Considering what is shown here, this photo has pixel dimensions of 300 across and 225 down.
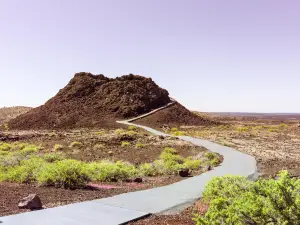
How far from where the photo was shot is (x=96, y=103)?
6850 cm

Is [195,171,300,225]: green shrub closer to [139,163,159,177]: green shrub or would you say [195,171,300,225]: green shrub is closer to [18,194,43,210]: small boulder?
[18,194,43,210]: small boulder

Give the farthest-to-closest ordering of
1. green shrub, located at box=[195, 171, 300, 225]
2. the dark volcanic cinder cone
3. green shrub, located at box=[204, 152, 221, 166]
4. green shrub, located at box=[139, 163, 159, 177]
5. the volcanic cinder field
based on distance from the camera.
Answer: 1. the dark volcanic cinder cone
2. green shrub, located at box=[204, 152, 221, 166]
3. green shrub, located at box=[139, 163, 159, 177]
4. the volcanic cinder field
5. green shrub, located at box=[195, 171, 300, 225]

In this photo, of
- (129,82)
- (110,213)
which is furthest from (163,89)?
(110,213)

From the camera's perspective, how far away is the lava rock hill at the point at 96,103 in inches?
2427

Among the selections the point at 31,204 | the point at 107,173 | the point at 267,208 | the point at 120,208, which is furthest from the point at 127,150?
the point at 267,208

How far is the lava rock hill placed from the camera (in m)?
61.7

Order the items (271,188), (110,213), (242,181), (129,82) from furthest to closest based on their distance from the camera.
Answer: (129,82) < (110,213) < (242,181) < (271,188)

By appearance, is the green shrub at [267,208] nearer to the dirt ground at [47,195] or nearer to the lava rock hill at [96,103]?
the dirt ground at [47,195]

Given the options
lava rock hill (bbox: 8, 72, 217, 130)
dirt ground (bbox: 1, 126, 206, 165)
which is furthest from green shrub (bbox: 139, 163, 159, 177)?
lava rock hill (bbox: 8, 72, 217, 130)

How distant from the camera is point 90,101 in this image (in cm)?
6994

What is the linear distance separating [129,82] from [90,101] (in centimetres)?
1084

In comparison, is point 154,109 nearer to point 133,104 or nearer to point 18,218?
point 133,104

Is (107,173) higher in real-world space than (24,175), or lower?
lower

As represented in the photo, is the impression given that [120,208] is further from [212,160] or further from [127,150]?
[127,150]
